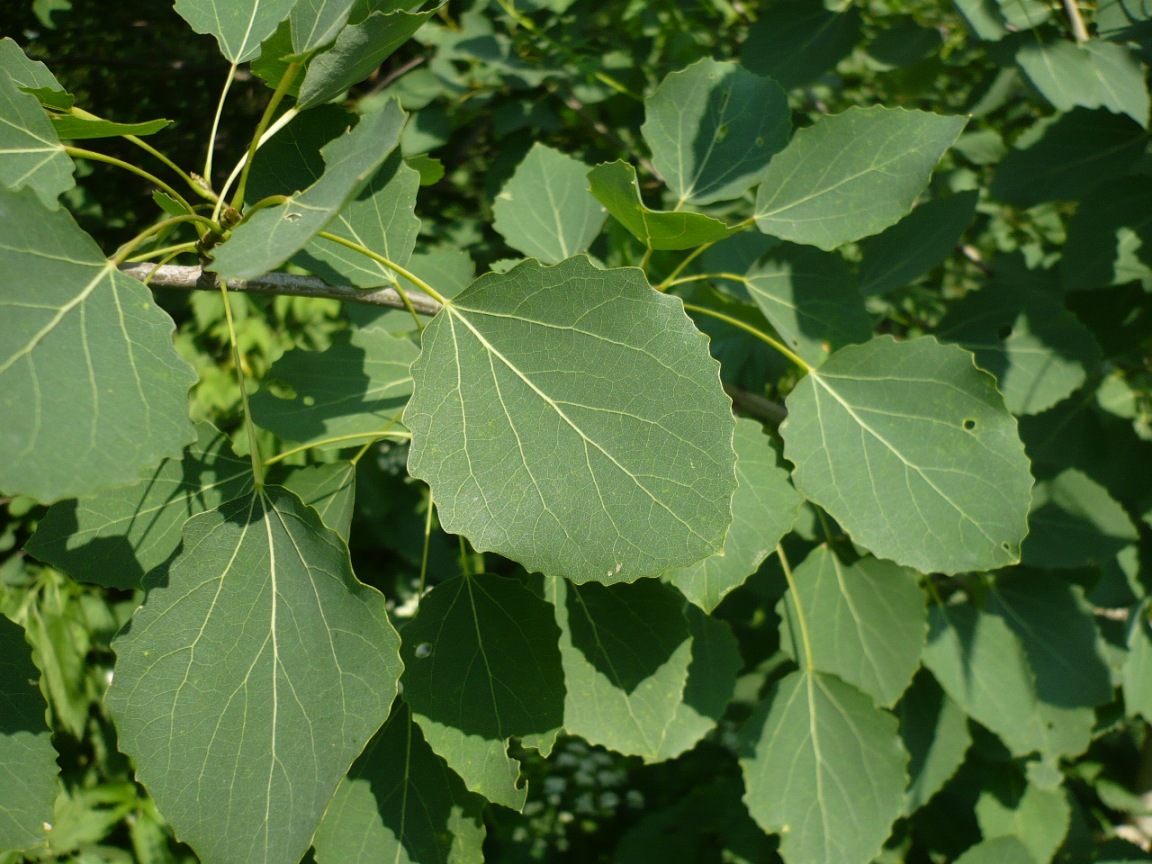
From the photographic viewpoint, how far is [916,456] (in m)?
1.19

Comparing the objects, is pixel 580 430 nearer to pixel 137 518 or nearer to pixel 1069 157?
pixel 137 518

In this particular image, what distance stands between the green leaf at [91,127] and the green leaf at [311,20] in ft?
0.63

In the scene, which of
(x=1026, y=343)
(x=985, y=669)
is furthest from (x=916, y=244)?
(x=985, y=669)

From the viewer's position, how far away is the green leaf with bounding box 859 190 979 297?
171 cm

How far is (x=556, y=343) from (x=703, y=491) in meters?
0.24

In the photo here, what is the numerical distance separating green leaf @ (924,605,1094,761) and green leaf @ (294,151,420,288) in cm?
127

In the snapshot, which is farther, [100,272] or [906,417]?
[906,417]

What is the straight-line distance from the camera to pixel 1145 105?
1.72 meters

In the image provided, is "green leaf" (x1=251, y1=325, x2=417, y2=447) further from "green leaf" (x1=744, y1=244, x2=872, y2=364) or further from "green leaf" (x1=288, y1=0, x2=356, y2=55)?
"green leaf" (x1=744, y1=244, x2=872, y2=364)

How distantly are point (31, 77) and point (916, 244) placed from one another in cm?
155

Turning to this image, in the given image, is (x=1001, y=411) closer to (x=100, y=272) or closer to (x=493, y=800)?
(x=493, y=800)

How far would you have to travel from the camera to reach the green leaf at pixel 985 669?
1.70m

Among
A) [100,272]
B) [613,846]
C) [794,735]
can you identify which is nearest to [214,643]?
[100,272]

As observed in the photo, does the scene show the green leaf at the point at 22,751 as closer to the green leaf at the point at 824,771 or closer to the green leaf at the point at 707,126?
the green leaf at the point at 824,771
